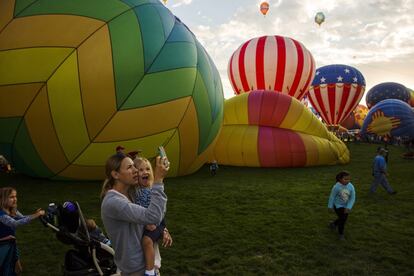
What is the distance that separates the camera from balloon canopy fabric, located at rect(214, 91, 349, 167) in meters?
12.5

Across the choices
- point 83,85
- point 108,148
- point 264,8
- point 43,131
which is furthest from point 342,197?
point 264,8

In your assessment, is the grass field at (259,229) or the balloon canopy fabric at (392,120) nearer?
the grass field at (259,229)

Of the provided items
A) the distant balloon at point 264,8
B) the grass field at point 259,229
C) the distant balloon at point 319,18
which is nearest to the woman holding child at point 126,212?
the grass field at point 259,229

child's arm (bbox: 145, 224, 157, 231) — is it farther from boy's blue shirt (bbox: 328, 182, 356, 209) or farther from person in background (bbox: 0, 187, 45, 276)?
boy's blue shirt (bbox: 328, 182, 356, 209)

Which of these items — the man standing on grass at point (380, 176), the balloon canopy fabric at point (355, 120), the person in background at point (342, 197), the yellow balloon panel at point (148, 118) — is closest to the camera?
the person in background at point (342, 197)

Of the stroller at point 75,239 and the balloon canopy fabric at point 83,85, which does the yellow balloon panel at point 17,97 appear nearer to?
the balloon canopy fabric at point 83,85

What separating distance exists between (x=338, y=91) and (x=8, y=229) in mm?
26517

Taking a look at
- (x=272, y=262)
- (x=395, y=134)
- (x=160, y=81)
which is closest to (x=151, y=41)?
(x=160, y=81)

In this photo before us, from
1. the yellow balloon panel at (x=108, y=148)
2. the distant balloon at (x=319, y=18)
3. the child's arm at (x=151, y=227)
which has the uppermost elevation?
the distant balloon at (x=319, y=18)

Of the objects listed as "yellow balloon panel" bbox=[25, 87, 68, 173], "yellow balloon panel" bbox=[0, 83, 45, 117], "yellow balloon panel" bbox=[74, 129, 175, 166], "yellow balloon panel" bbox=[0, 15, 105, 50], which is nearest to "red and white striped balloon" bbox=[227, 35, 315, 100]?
"yellow balloon panel" bbox=[74, 129, 175, 166]

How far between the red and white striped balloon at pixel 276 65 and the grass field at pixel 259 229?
1325 cm

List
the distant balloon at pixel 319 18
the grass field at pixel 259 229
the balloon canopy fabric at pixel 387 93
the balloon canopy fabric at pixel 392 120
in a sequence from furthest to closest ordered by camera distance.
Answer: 1. the distant balloon at pixel 319 18
2. the balloon canopy fabric at pixel 387 93
3. the balloon canopy fabric at pixel 392 120
4. the grass field at pixel 259 229

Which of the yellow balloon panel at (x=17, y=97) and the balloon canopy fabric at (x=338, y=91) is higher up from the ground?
the balloon canopy fabric at (x=338, y=91)

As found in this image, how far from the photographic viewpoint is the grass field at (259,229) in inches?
173
